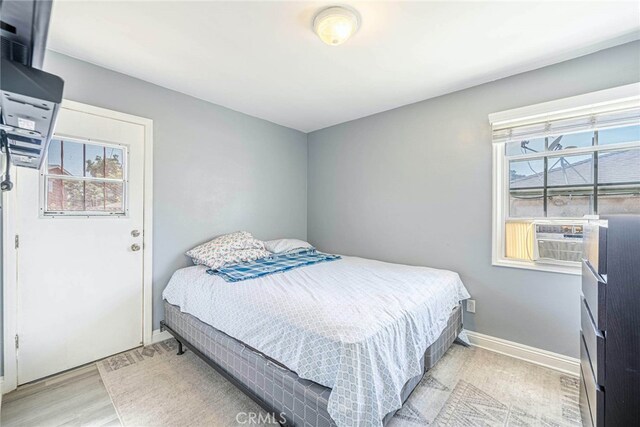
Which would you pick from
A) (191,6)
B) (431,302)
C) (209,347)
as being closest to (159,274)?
(209,347)

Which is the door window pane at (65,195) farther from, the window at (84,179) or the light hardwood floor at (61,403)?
the light hardwood floor at (61,403)

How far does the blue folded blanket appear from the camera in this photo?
2181 millimetres

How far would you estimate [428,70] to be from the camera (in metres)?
2.21

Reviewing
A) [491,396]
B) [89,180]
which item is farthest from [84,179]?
[491,396]

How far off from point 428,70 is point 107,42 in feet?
7.88

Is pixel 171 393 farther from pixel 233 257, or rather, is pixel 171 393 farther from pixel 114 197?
pixel 114 197

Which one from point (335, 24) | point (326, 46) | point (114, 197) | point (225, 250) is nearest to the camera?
point (335, 24)

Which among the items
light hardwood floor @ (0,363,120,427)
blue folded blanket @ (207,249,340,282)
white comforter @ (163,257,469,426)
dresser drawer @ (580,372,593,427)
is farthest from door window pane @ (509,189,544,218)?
light hardwood floor @ (0,363,120,427)

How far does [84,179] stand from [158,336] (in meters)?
1.52

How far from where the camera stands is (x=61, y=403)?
5.65 ft

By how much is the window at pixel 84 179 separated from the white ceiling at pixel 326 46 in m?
0.70

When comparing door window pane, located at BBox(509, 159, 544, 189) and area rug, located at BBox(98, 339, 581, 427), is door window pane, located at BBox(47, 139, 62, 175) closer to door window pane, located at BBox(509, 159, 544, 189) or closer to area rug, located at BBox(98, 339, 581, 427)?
area rug, located at BBox(98, 339, 581, 427)

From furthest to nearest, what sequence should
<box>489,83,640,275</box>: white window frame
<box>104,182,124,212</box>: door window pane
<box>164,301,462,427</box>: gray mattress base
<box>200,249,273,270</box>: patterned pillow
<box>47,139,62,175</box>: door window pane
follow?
<box>200,249,273,270</box>: patterned pillow
<box>104,182,124,212</box>: door window pane
<box>47,139,62,175</box>: door window pane
<box>489,83,640,275</box>: white window frame
<box>164,301,462,427</box>: gray mattress base

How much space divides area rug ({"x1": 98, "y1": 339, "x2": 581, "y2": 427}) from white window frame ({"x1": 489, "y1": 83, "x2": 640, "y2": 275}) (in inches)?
31.7
